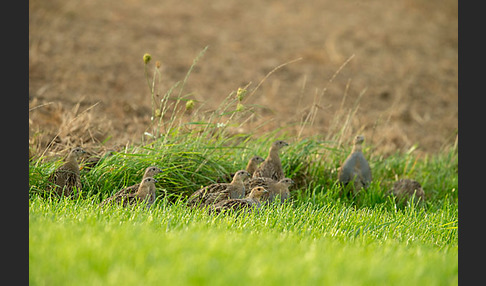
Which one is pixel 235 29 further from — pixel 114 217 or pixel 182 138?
pixel 114 217

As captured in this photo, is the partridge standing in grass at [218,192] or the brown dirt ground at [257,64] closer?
the partridge standing in grass at [218,192]

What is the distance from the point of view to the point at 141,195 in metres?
6.79

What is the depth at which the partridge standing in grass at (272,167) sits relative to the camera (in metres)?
8.21

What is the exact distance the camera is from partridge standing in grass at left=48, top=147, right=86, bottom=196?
23.4ft

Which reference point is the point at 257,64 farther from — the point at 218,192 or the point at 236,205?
the point at 236,205

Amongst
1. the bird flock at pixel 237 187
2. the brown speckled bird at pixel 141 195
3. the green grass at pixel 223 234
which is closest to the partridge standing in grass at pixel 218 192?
the bird flock at pixel 237 187

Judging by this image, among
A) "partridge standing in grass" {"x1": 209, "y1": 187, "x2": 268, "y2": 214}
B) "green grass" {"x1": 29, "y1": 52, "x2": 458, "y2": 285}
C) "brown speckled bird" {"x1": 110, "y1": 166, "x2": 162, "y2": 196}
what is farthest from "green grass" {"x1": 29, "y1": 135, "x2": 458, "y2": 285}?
"brown speckled bird" {"x1": 110, "y1": 166, "x2": 162, "y2": 196}

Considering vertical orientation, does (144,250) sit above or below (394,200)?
above

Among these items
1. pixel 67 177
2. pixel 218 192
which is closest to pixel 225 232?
pixel 218 192

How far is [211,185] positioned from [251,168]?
1.09m

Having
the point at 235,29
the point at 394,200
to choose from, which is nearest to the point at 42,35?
the point at 235,29

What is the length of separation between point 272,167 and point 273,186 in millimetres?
737

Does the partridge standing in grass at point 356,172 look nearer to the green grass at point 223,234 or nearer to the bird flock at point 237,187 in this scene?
the bird flock at point 237,187

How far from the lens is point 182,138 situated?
8.38 meters
